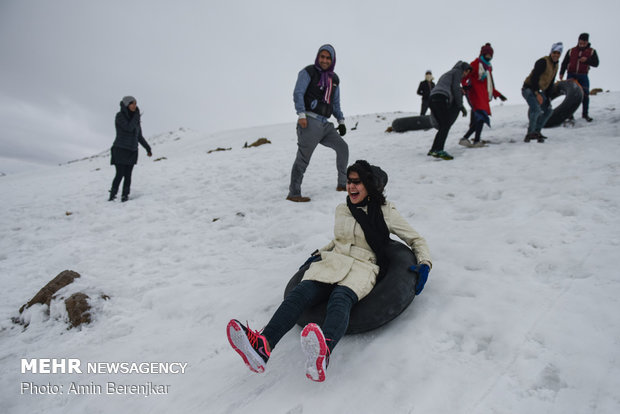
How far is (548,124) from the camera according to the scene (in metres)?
7.70

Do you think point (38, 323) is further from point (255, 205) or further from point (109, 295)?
point (255, 205)

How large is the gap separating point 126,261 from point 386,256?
136 inches

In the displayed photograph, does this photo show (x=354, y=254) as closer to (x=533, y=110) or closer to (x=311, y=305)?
(x=311, y=305)

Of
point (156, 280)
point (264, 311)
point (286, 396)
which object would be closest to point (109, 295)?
point (156, 280)

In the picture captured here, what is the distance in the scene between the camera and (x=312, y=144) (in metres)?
5.23

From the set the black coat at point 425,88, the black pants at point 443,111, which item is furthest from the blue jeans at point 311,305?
the black coat at point 425,88

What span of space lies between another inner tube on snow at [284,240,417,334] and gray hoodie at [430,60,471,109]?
4.83 meters

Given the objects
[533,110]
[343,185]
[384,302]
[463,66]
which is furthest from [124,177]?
[533,110]

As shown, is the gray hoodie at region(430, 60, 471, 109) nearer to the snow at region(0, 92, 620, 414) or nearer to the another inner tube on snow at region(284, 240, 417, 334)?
the snow at region(0, 92, 620, 414)

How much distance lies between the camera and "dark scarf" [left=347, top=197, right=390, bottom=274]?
2.62m

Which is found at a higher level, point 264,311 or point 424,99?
point 424,99

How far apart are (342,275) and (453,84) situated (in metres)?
5.39

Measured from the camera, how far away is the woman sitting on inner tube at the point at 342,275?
73.9 inches

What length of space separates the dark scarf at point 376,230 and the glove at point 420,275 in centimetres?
29
